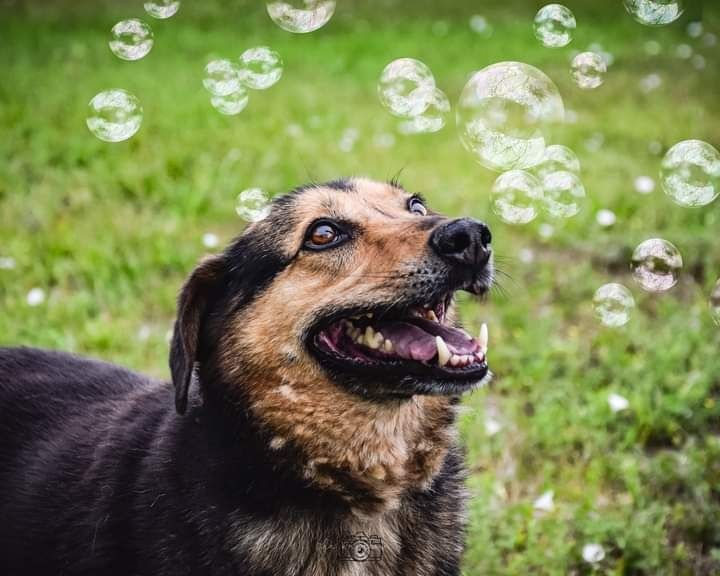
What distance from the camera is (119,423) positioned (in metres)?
3.37

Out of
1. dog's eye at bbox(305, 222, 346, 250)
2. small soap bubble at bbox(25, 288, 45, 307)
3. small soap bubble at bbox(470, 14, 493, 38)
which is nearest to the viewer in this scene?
dog's eye at bbox(305, 222, 346, 250)

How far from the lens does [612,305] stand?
509 centimetres

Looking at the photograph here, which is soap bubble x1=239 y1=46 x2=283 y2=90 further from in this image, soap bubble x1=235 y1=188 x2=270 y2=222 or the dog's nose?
the dog's nose

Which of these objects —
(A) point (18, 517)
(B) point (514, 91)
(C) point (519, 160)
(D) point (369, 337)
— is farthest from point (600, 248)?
(A) point (18, 517)

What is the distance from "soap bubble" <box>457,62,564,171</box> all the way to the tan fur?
2.38 meters

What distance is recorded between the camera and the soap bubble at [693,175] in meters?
5.09

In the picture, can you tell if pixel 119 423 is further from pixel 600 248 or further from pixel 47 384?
pixel 600 248

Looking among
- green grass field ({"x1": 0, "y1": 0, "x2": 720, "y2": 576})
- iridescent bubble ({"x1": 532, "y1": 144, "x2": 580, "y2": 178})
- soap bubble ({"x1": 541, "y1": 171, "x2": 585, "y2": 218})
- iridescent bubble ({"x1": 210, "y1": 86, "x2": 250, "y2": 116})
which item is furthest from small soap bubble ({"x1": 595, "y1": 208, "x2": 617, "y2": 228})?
iridescent bubble ({"x1": 210, "y1": 86, "x2": 250, "y2": 116})

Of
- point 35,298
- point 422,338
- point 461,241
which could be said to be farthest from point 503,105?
point 35,298

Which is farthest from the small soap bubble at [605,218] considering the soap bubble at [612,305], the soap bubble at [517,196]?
the soap bubble at [612,305]

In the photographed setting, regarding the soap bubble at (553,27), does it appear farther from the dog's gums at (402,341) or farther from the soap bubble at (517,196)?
the dog's gums at (402,341)

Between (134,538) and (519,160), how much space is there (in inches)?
151

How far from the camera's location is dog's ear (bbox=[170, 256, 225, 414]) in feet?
9.62

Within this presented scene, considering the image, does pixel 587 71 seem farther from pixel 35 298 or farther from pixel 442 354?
pixel 35 298
